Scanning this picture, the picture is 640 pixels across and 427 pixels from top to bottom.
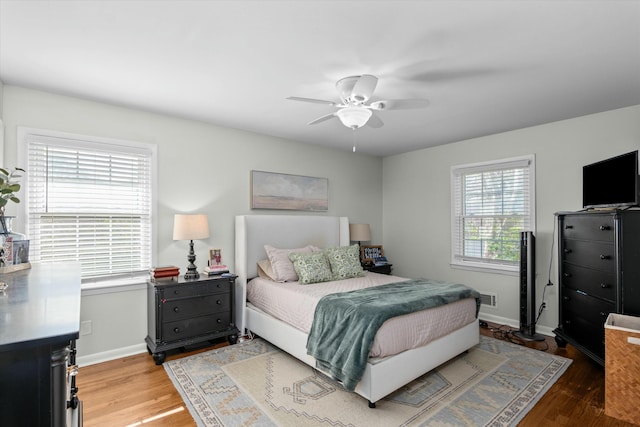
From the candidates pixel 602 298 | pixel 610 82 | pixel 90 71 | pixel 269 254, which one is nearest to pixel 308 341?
pixel 269 254

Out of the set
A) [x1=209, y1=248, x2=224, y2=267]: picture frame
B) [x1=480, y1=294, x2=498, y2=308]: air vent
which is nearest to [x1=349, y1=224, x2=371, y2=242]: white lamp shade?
[x1=480, y1=294, x2=498, y2=308]: air vent

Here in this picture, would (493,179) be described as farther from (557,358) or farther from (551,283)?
(557,358)

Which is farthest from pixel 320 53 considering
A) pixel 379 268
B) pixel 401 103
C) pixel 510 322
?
pixel 510 322

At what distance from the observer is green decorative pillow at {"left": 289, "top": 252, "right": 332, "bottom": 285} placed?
3.59 metres

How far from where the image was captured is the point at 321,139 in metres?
4.57

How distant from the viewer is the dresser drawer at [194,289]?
3146 millimetres

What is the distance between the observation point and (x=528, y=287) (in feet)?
12.0

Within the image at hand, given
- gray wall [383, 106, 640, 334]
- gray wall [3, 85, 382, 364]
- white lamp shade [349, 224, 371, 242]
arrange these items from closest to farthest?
gray wall [3, 85, 382, 364] → gray wall [383, 106, 640, 334] → white lamp shade [349, 224, 371, 242]

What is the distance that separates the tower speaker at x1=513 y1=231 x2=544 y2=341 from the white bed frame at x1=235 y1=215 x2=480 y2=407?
87 cm

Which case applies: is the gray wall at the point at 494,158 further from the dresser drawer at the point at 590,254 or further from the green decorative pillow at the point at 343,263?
the green decorative pillow at the point at 343,263

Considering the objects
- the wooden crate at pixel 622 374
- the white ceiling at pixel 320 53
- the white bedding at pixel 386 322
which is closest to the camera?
the white ceiling at pixel 320 53

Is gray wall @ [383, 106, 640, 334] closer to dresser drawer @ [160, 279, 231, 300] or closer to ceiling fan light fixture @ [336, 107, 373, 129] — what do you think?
ceiling fan light fixture @ [336, 107, 373, 129]

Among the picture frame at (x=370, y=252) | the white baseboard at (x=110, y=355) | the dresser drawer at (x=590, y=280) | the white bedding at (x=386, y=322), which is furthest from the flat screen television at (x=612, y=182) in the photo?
the white baseboard at (x=110, y=355)

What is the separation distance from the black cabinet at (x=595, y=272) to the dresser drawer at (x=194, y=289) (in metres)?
3.46
